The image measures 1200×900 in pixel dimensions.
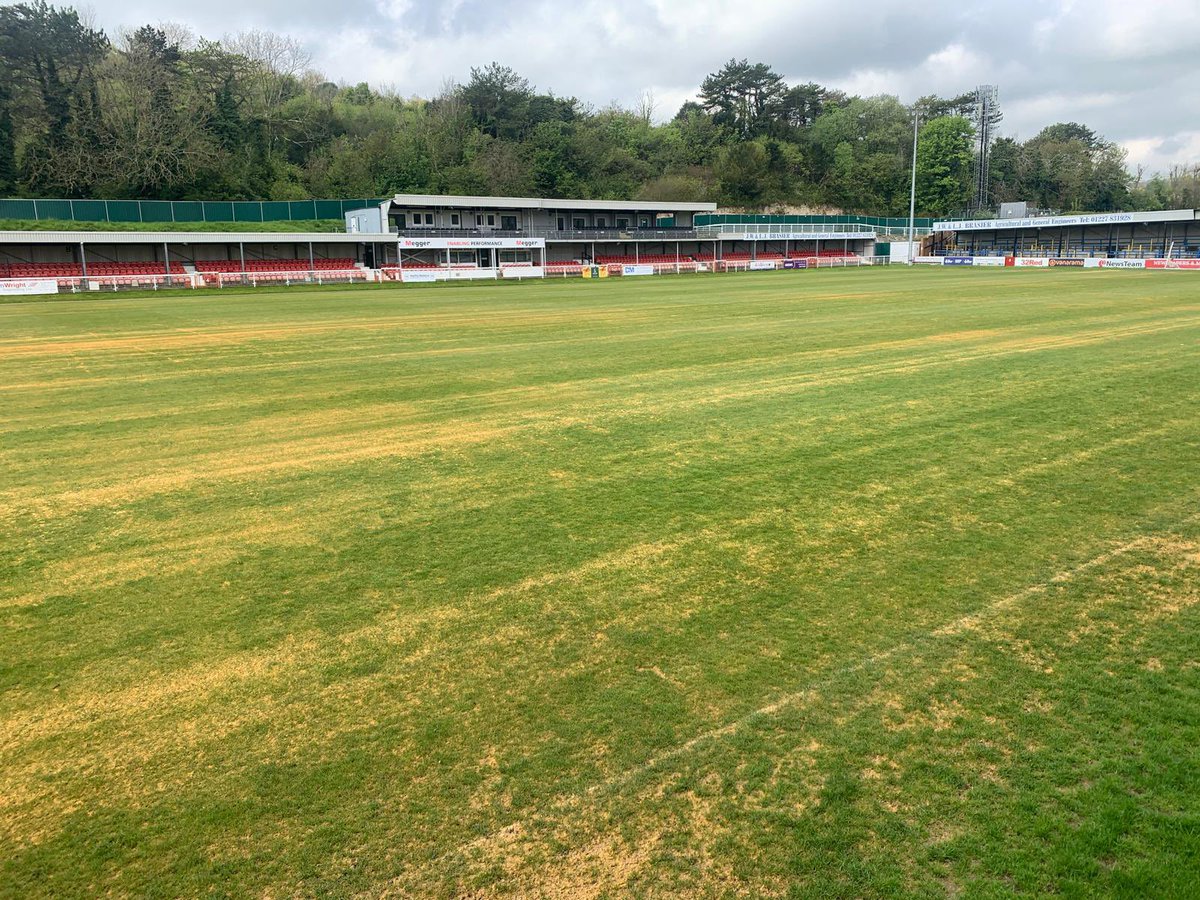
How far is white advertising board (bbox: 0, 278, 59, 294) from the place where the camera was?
138 ft

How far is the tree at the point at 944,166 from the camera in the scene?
10638 cm

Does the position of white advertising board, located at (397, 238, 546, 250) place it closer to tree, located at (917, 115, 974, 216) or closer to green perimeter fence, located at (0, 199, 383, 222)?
green perimeter fence, located at (0, 199, 383, 222)

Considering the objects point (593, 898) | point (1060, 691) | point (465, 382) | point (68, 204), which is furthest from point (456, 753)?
point (68, 204)

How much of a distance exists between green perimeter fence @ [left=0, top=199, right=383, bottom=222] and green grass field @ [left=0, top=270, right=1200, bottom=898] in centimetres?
5819

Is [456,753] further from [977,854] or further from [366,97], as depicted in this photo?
[366,97]

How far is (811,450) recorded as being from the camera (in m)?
9.51

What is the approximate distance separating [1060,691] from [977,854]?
1552mm

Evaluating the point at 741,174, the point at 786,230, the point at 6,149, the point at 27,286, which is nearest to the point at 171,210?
the point at 6,149

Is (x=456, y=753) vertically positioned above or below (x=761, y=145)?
below

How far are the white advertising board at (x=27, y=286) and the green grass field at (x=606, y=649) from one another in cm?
3749

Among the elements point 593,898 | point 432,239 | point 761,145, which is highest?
point 761,145

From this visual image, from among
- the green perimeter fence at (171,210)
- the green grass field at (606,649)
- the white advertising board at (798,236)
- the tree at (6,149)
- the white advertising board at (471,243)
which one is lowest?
the green grass field at (606,649)

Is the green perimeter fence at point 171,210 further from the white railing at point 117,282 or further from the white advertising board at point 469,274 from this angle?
the white railing at point 117,282

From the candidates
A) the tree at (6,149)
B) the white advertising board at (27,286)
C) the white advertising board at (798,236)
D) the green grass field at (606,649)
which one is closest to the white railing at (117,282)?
the white advertising board at (27,286)
